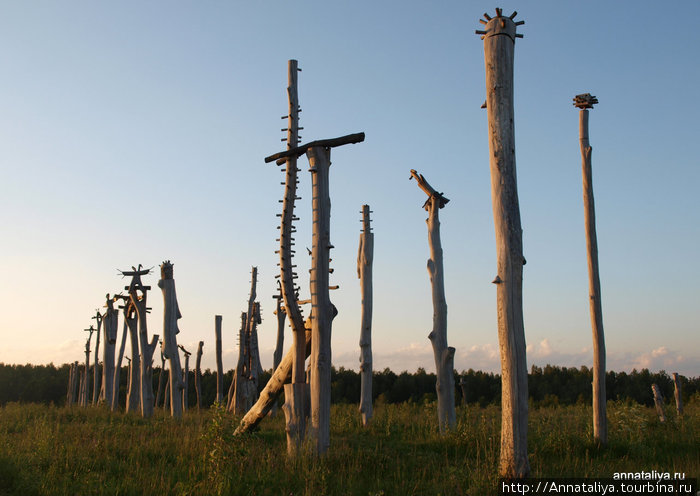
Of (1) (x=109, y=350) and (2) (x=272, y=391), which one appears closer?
(2) (x=272, y=391)

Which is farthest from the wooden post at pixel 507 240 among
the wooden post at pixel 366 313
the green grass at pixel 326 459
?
the wooden post at pixel 366 313

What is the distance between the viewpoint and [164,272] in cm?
1856

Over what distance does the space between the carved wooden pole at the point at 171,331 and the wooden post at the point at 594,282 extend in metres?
11.8

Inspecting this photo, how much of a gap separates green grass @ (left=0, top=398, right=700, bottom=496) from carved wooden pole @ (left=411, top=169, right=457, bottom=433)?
23.3 inches

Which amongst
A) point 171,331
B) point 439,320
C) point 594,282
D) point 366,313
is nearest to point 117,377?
point 171,331

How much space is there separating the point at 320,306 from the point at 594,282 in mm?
5893

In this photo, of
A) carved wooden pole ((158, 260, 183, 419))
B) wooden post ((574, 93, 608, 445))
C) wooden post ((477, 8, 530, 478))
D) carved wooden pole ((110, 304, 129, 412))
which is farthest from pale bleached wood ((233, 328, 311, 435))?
carved wooden pole ((110, 304, 129, 412))

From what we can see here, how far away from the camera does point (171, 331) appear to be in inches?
717

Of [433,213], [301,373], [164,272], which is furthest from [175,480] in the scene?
[164,272]

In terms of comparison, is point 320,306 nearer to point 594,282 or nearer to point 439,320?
point 439,320

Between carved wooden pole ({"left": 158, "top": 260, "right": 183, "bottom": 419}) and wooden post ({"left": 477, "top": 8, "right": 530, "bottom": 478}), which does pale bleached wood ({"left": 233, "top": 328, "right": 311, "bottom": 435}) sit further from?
carved wooden pole ({"left": 158, "top": 260, "right": 183, "bottom": 419})

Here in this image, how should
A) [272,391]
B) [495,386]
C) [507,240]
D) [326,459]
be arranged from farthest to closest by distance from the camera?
[495,386] → [272,391] → [326,459] → [507,240]

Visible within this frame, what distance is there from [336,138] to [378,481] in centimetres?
568

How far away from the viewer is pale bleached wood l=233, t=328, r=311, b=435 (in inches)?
432
